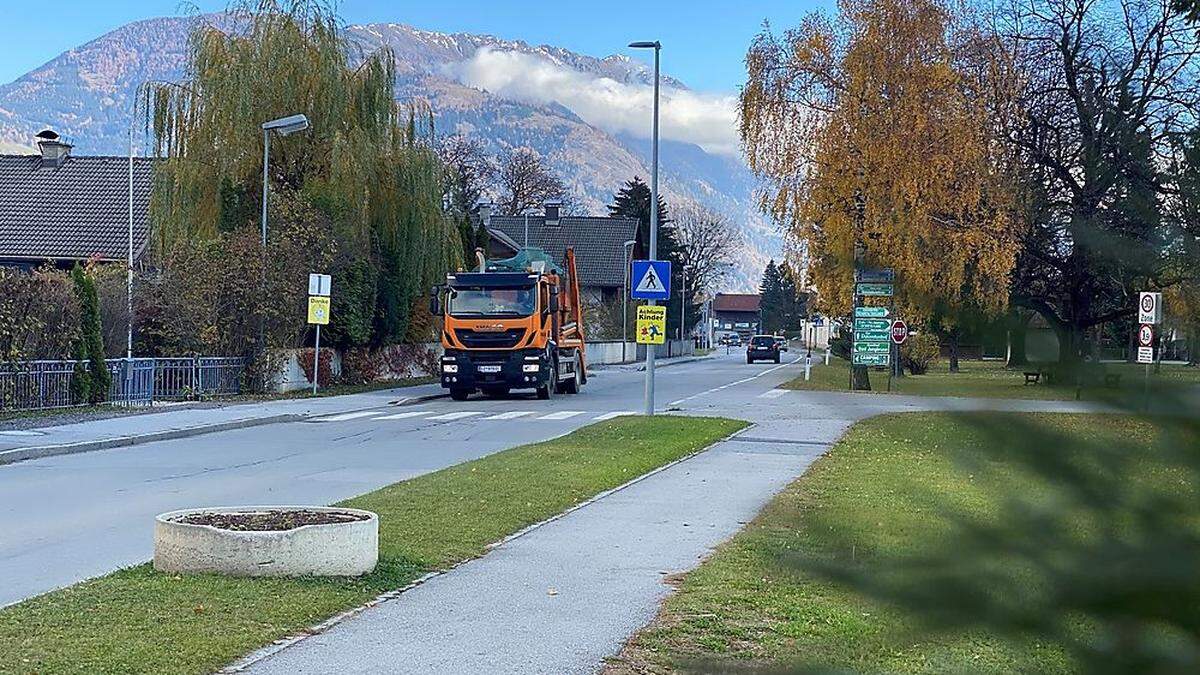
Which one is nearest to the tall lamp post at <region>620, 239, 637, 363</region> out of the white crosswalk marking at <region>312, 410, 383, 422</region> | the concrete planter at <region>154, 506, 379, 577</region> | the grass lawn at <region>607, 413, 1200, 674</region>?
the white crosswalk marking at <region>312, 410, 383, 422</region>

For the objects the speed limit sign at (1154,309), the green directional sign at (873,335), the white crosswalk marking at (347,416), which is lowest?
the white crosswalk marking at (347,416)

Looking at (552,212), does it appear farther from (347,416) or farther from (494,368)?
(347,416)

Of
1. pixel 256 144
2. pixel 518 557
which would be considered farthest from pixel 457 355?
pixel 518 557

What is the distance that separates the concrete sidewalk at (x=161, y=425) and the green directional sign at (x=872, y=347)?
Result: 36.7 ft

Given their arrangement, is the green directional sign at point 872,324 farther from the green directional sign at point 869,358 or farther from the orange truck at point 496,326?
the orange truck at point 496,326

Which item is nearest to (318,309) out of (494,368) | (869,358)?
(494,368)

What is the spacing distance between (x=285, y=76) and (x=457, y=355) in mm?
8642

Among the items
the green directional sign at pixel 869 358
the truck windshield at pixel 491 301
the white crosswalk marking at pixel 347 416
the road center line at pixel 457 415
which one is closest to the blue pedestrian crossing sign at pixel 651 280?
the road center line at pixel 457 415

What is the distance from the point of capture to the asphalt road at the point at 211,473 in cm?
1038

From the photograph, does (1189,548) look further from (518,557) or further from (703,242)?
(703,242)

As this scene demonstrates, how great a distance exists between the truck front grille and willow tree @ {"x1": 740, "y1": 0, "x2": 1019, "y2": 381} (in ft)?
24.1

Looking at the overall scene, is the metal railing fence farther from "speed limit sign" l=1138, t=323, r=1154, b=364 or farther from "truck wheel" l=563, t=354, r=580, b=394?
"speed limit sign" l=1138, t=323, r=1154, b=364

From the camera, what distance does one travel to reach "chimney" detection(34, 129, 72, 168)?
4931cm

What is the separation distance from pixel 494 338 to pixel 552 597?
967 inches
